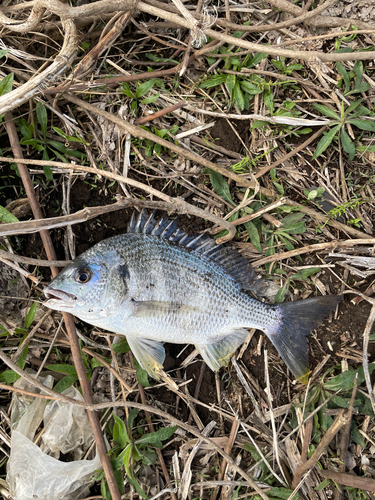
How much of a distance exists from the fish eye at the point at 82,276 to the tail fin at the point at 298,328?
1.79m

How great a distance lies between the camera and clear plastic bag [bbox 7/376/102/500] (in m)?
3.29

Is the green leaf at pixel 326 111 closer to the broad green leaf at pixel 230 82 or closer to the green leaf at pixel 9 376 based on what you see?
the broad green leaf at pixel 230 82

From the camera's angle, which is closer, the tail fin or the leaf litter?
the tail fin

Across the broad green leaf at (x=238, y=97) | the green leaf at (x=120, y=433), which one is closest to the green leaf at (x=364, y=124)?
the broad green leaf at (x=238, y=97)

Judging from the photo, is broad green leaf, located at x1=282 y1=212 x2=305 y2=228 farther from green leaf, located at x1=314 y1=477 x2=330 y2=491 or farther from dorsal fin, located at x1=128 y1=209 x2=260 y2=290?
green leaf, located at x1=314 y1=477 x2=330 y2=491

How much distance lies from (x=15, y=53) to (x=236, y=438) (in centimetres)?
432

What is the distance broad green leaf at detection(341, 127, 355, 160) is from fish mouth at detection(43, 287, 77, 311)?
2.98m

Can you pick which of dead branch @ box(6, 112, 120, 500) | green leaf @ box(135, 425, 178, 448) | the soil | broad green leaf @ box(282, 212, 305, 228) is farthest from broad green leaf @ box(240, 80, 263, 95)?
green leaf @ box(135, 425, 178, 448)

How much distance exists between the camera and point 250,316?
11.4ft

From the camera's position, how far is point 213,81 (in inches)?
143

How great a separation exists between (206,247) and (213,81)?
1.69 metres

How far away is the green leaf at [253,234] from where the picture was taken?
359 cm

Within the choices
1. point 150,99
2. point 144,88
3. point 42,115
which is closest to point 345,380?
point 150,99

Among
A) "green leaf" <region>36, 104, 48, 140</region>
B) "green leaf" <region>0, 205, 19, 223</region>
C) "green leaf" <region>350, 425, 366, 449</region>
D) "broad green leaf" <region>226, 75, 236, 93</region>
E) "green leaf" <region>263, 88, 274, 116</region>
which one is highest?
"green leaf" <region>36, 104, 48, 140</region>
